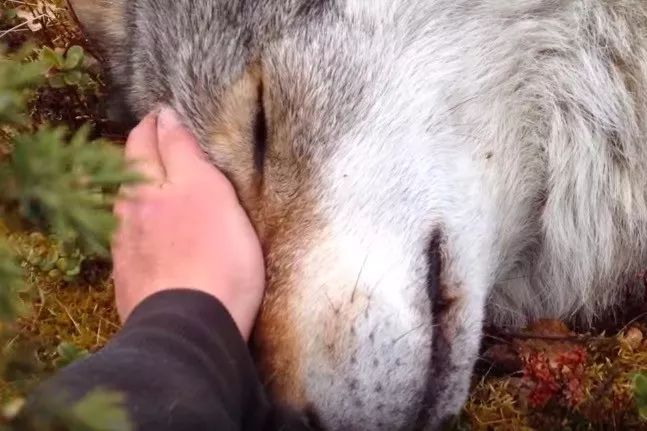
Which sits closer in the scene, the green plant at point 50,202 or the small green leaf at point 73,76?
the green plant at point 50,202

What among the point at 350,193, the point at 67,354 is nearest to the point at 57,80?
the point at 67,354

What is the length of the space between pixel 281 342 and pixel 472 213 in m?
0.72

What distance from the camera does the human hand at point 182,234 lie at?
8.38ft

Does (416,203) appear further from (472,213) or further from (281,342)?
(281,342)

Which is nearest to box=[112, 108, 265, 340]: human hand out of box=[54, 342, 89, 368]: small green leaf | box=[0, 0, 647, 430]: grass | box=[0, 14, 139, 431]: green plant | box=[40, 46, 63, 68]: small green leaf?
box=[54, 342, 89, 368]: small green leaf

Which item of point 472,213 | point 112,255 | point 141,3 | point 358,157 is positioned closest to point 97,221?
point 358,157

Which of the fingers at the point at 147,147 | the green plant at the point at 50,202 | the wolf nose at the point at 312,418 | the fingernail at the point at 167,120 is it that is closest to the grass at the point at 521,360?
the fingers at the point at 147,147

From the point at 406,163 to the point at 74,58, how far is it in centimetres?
191

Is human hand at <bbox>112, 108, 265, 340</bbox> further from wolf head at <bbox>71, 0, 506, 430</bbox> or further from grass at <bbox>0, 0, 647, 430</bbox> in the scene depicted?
grass at <bbox>0, 0, 647, 430</bbox>

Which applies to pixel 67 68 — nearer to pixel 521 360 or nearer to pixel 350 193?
pixel 350 193

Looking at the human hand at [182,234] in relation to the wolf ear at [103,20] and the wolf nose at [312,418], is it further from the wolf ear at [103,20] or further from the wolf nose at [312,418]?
the wolf ear at [103,20]

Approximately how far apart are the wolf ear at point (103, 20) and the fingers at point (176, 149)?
1.72 feet

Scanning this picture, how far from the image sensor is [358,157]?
2531 mm

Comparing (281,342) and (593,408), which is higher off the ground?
(281,342)
